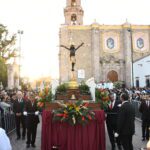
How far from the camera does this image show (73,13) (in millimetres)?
65125

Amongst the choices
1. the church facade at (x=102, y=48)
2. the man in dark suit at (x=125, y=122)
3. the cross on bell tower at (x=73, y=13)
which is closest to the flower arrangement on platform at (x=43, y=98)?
the man in dark suit at (x=125, y=122)

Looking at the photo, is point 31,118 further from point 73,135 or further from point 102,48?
point 102,48

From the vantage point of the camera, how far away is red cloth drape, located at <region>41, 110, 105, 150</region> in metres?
9.33

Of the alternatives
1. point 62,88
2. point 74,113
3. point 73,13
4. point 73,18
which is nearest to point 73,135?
point 74,113

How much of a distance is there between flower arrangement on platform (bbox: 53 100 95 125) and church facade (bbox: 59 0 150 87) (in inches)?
2033

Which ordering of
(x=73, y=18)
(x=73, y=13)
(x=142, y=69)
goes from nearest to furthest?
(x=142, y=69), (x=73, y=13), (x=73, y=18)

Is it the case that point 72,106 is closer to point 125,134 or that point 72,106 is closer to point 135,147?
point 125,134

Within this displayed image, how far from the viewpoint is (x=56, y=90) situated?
12.4 meters

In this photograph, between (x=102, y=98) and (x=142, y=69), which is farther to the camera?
(x=142, y=69)

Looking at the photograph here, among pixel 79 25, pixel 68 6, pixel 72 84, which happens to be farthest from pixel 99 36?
pixel 72 84

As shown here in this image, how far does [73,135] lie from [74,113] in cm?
62

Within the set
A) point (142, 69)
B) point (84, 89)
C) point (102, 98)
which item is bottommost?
point (102, 98)

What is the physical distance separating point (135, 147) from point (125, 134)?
2527 millimetres

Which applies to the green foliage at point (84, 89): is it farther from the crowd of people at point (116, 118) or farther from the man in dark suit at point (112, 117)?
the man in dark suit at point (112, 117)
